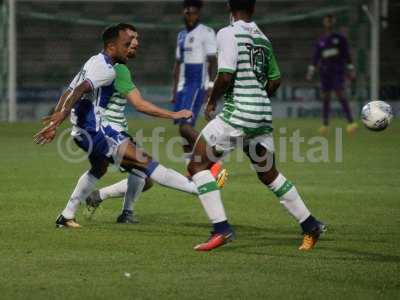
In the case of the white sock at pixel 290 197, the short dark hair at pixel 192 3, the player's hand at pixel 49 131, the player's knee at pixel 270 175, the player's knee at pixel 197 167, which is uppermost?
the short dark hair at pixel 192 3

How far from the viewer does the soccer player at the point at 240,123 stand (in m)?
10.5

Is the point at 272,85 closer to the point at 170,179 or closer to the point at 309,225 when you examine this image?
the point at 309,225

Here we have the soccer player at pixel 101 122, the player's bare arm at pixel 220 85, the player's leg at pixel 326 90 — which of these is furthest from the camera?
the player's leg at pixel 326 90

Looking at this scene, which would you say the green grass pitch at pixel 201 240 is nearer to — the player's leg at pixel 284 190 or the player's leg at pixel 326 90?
the player's leg at pixel 284 190

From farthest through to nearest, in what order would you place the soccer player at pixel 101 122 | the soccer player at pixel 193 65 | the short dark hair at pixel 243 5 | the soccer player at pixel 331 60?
1. the soccer player at pixel 331 60
2. the soccer player at pixel 193 65
3. the soccer player at pixel 101 122
4. the short dark hair at pixel 243 5

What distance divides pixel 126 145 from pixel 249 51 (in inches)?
67.0

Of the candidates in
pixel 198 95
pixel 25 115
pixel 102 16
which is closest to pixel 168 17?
pixel 102 16

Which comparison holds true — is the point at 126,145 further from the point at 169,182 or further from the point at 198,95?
the point at 198,95

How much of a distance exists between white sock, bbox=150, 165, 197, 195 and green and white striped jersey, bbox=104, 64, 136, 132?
63 centimetres

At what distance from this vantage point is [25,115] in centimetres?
3206

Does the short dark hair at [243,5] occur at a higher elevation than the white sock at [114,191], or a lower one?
higher

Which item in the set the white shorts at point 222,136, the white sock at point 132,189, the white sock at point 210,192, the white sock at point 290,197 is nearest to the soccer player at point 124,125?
the white sock at point 132,189

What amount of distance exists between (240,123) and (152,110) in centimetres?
106

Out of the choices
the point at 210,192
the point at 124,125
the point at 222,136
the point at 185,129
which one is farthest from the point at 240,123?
the point at 185,129
